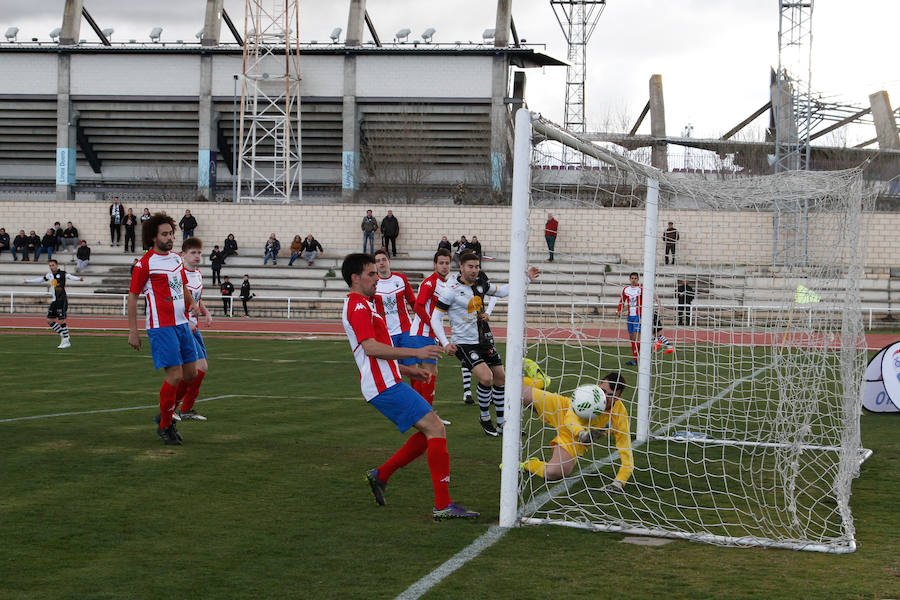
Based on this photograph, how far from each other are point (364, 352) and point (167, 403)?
3523mm

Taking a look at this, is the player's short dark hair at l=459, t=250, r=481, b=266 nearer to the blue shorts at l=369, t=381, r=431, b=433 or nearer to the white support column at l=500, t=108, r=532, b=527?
the white support column at l=500, t=108, r=532, b=527

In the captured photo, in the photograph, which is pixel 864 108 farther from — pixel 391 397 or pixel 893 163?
pixel 391 397

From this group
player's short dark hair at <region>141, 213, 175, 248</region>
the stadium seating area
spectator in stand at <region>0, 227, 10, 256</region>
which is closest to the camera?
player's short dark hair at <region>141, 213, 175, 248</region>

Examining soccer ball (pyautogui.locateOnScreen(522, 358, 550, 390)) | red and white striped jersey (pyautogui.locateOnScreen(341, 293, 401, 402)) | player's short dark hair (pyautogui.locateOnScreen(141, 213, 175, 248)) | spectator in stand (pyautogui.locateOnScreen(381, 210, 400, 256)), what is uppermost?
spectator in stand (pyautogui.locateOnScreen(381, 210, 400, 256))

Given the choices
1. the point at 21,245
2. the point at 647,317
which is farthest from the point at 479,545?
the point at 21,245

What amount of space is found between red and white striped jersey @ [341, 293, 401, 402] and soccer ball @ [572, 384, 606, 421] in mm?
1557

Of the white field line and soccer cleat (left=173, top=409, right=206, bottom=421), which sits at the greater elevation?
the white field line

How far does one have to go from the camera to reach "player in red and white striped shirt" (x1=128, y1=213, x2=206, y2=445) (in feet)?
29.6

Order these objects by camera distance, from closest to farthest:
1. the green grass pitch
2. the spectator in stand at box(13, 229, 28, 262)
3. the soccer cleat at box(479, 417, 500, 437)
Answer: the green grass pitch → the soccer cleat at box(479, 417, 500, 437) → the spectator in stand at box(13, 229, 28, 262)

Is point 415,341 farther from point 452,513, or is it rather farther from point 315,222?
point 315,222

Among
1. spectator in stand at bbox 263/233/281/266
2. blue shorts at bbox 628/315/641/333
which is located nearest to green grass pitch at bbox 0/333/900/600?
blue shorts at bbox 628/315/641/333

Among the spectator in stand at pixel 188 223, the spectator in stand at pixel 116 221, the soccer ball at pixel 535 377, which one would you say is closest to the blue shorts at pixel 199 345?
the soccer ball at pixel 535 377

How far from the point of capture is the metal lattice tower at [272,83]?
41969mm

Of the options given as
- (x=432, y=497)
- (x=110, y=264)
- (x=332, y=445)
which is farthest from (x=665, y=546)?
(x=110, y=264)
